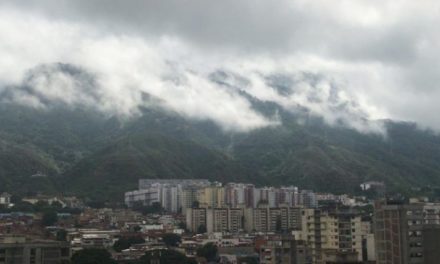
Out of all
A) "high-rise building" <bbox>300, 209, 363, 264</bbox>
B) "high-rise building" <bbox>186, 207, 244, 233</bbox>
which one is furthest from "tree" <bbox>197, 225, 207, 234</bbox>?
"high-rise building" <bbox>300, 209, 363, 264</bbox>

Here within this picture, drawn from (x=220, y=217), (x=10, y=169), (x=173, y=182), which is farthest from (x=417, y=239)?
(x=10, y=169)

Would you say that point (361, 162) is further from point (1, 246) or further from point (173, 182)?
point (1, 246)

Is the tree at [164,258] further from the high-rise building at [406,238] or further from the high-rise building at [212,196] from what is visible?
the high-rise building at [212,196]

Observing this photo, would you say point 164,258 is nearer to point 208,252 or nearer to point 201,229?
point 208,252

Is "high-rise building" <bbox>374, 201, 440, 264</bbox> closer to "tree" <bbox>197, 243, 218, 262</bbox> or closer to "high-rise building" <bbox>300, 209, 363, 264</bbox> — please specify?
"high-rise building" <bbox>300, 209, 363, 264</bbox>

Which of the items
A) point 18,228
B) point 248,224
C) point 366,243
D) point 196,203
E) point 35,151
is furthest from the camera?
point 35,151

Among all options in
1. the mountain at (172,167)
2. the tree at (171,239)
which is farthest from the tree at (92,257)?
the mountain at (172,167)

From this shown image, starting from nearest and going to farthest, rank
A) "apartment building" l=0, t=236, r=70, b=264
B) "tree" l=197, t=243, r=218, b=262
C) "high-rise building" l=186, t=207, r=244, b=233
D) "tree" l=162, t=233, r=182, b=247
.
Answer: "apartment building" l=0, t=236, r=70, b=264 < "tree" l=197, t=243, r=218, b=262 < "tree" l=162, t=233, r=182, b=247 < "high-rise building" l=186, t=207, r=244, b=233
